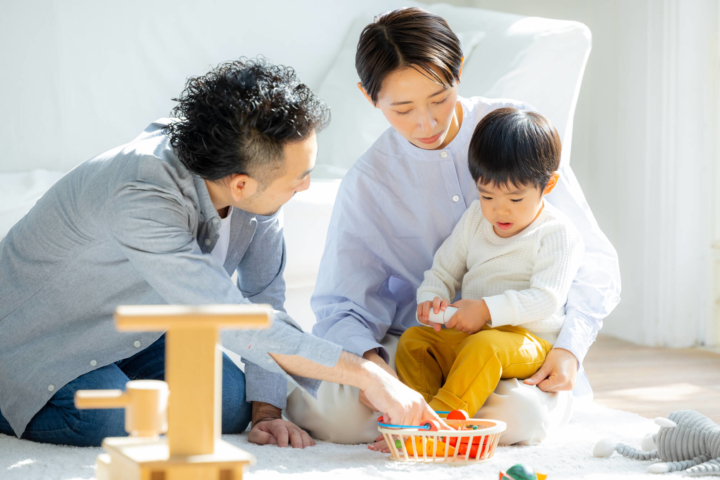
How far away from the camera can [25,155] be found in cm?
234

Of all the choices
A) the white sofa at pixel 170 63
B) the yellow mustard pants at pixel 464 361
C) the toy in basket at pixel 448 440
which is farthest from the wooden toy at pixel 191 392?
the white sofa at pixel 170 63

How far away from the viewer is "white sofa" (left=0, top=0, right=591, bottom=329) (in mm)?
2076

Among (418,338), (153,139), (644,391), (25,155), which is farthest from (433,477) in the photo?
(25,155)

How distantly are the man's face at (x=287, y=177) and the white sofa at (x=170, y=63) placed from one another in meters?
0.78

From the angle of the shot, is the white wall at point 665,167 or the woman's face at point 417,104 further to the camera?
the white wall at point 665,167

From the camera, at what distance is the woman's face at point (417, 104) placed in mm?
1343

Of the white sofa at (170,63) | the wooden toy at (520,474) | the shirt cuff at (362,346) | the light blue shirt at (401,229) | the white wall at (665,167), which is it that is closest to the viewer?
the wooden toy at (520,474)

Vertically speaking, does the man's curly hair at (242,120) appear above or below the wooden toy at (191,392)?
above

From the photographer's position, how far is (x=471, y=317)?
1.33 meters

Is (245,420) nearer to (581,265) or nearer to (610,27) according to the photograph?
(581,265)

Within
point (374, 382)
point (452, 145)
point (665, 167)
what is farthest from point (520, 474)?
point (665, 167)

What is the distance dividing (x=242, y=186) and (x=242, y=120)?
12 cm

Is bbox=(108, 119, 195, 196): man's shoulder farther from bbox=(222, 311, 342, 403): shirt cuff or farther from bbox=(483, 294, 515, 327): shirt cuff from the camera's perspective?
bbox=(483, 294, 515, 327): shirt cuff

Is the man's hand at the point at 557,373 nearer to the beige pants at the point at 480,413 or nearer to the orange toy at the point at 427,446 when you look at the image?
the beige pants at the point at 480,413
